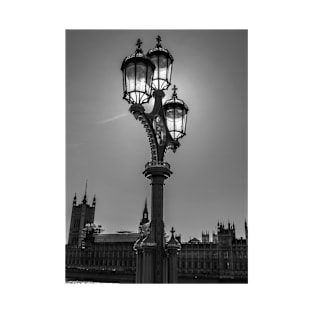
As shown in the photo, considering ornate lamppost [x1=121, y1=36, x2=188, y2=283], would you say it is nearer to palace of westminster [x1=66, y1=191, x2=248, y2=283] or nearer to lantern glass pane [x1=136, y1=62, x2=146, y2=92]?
lantern glass pane [x1=136, y1=62, x2=146, y2=92]

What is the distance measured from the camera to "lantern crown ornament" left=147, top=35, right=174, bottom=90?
3281mm

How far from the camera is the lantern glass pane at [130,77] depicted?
2.86 meters

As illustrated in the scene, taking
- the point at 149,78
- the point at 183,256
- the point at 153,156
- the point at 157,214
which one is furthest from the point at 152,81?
the point at 183,256

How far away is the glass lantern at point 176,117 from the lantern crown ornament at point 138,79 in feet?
1.94

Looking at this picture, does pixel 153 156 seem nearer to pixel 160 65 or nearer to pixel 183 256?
pixel 160 65

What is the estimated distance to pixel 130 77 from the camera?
113 inches

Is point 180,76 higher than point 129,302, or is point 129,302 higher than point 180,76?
point 180,76

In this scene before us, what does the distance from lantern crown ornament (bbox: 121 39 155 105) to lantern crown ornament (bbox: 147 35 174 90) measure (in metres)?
0.39

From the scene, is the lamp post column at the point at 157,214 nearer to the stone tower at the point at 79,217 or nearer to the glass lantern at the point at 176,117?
the glass lantern at the point at 176,117
